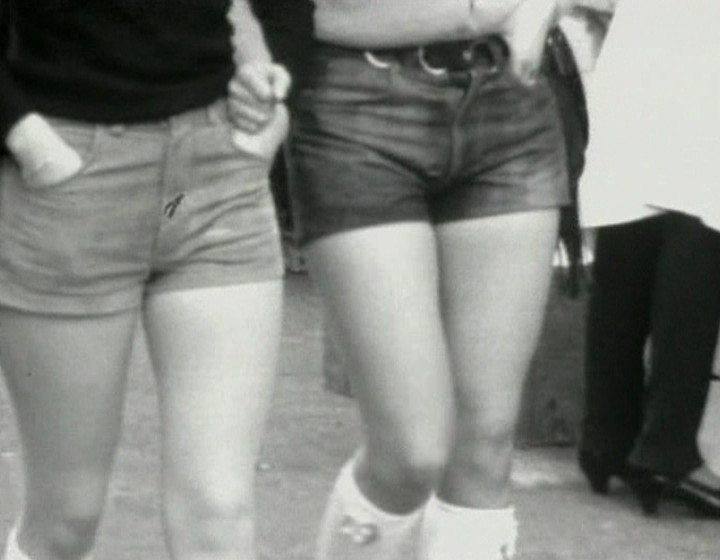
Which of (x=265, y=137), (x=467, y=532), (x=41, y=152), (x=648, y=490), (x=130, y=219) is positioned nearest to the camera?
(x=41, y=152)

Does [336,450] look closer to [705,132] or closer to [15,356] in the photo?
[705,132]

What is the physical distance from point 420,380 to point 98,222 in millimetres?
814

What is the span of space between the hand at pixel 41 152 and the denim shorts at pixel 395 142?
2.19 feet

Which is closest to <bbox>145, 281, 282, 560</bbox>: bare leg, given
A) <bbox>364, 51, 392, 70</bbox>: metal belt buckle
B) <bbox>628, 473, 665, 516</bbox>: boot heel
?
<bbox>364, 51, 392, 70</bbox>: metal belt buckle

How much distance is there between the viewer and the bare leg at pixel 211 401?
347 cm

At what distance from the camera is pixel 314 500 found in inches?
229

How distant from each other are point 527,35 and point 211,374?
885 millimetres

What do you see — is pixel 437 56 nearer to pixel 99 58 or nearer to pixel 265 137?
pixel 265 137

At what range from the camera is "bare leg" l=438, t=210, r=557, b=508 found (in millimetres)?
4008

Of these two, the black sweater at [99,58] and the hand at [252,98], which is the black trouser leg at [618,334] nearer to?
the hand at [252,98]

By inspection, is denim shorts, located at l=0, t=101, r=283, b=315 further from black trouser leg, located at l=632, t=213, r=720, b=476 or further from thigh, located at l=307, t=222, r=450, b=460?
black trouser leg, located at l=632, t=213, r=720, b=476

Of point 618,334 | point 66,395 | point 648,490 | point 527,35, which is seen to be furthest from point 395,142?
point 648,490

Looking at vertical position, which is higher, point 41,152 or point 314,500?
point 41,152

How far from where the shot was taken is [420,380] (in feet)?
13.1
